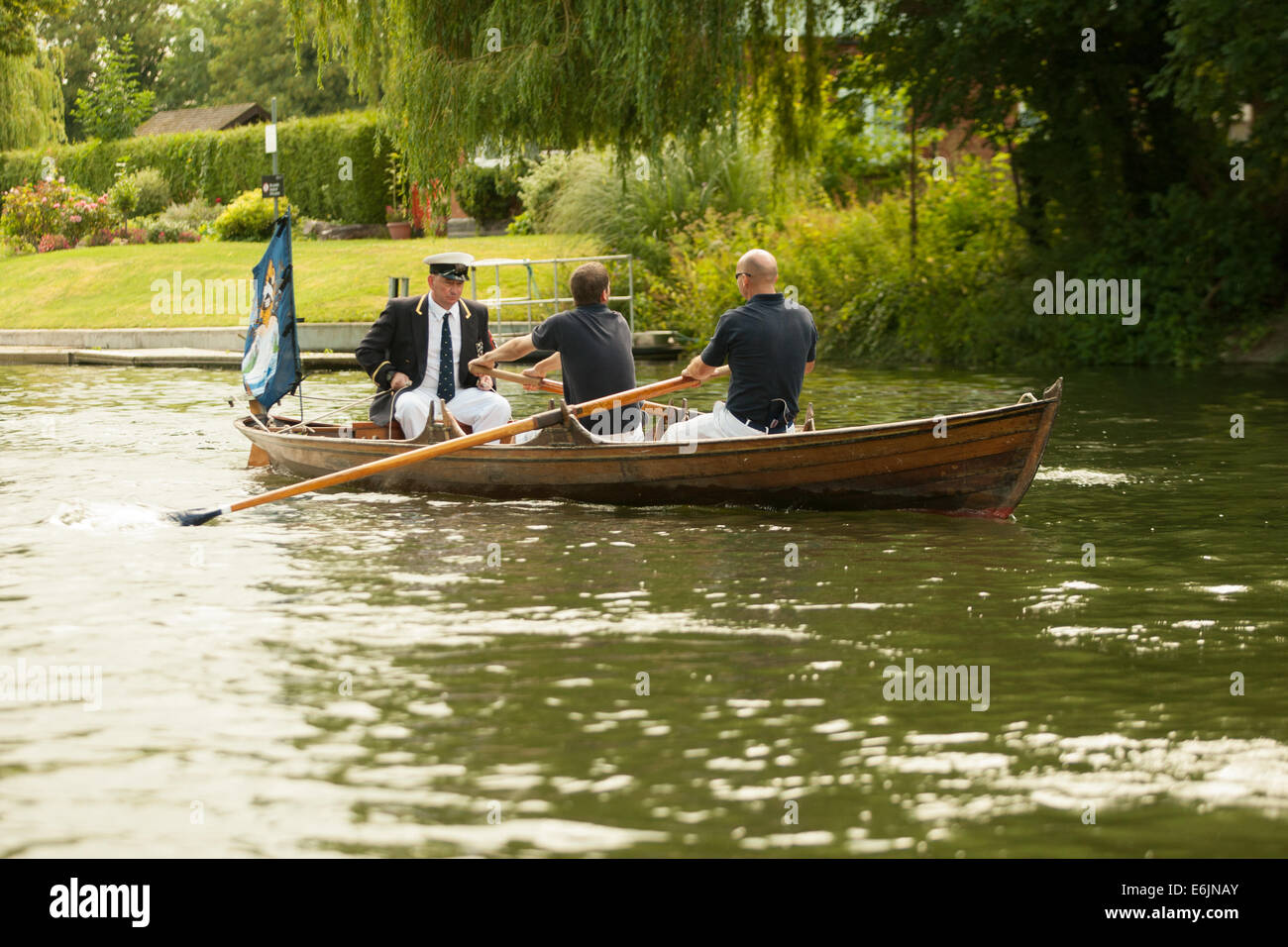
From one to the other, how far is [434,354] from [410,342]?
19cm

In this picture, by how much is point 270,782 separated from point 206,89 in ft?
238

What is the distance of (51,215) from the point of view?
1401 inches

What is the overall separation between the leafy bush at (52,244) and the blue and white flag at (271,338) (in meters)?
24.4

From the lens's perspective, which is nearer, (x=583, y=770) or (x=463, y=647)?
(x=583, y=770)

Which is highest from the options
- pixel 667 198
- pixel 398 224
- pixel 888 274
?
pixel 667 198

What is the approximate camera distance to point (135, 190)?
37781mm

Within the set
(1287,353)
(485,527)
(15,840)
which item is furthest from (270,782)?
(1287,353)

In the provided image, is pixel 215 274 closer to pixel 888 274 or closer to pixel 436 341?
pixel 888 274

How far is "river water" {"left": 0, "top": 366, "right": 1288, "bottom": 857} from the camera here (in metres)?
4.60

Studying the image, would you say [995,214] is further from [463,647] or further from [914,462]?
[463,647]

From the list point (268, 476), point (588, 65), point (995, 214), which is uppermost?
point (588, 65)

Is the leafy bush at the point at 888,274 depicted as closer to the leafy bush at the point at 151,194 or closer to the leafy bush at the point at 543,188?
the leafy bush at the point at 543,188

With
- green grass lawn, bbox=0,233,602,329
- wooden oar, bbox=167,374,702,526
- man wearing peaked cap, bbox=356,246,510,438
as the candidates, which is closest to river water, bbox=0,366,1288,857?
wooden oar, bbox=167,374,702,526

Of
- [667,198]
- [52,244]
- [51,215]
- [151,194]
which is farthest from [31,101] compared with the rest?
[667,198]
